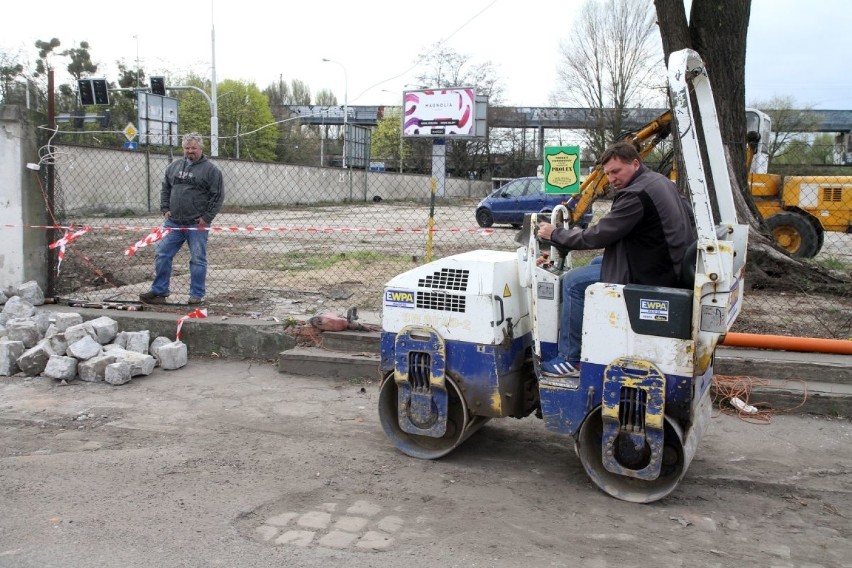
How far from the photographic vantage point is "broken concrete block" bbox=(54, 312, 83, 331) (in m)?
6.60

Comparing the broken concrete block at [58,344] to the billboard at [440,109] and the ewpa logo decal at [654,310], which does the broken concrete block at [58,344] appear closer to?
the ewpa logo decal at [654,310]

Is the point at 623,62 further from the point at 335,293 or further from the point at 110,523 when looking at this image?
the point at 110,523

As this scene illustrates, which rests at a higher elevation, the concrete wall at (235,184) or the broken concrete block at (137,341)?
the concrete wall at (235,184)

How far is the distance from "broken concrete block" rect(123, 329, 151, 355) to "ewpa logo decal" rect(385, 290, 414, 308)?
3056 mm

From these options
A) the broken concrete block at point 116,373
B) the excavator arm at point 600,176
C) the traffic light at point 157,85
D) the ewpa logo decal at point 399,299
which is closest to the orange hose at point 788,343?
the excavator arm at point 600,176

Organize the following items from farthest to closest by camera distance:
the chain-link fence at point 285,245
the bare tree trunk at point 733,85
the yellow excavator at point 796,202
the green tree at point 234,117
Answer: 1. the green tree at point 234,117
2. the yellow excavator at point 796,202
3. the bare tree trunk at point 733,85
4. the chain-link fence at point 285,245

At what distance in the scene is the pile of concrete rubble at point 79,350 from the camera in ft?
20.2

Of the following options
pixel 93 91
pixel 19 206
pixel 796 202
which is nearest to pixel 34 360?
pixel 19 206

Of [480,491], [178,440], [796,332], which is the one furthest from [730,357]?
[178,440]

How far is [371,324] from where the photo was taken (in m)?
6.91

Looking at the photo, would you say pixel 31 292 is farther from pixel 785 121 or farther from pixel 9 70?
pixel 785 121

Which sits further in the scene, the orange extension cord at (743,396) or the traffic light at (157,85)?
the traffic light at (157,85)

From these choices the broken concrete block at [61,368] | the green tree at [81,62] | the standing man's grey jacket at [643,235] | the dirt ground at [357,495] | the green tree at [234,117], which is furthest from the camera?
the green tree at [234,117]

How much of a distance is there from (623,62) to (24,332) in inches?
1935
